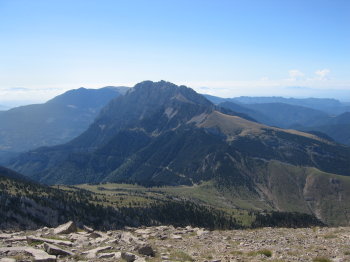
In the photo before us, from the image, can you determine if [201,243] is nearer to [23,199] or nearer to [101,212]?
[23,199]

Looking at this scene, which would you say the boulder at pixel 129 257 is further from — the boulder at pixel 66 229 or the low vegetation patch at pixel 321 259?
the boulder at pixel 66 229

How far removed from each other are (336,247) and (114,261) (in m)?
23.1

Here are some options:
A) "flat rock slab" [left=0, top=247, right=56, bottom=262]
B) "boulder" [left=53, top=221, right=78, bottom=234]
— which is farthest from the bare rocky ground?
"boulder" [left=53, top=221, right=78, bottom=234]

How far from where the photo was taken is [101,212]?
647 ft

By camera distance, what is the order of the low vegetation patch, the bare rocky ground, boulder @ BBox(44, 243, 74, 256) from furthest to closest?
1. boulder @ BBox(44, 243, 74, 256)
2. the bare rocky ground
3. the low vegetation patch

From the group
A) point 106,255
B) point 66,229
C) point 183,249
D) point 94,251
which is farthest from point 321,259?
point 66,229

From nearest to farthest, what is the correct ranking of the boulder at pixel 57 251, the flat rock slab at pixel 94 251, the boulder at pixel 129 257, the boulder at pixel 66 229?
the boulder at pixel 129 257, the boulder at pixel 57 251, the flat rock slab at pixel 94 251, the boulder at pixel 66 229

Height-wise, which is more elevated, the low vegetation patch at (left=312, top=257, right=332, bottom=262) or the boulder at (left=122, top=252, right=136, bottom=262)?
the low vegetation patch at (left=312, top=257, right=332, bottom=262)

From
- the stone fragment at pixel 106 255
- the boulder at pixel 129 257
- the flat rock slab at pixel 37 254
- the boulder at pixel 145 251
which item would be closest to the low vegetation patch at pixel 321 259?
the boulder at pixel 145 251

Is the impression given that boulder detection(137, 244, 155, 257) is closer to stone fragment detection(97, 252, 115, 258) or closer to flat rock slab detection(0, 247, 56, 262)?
stone fragment detection(97, 252, 115, 258)

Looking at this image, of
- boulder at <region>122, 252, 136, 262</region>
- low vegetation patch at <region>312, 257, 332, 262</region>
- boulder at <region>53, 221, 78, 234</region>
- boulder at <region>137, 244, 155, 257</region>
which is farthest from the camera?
boulder at <region>53, 221, 78, 234</region>

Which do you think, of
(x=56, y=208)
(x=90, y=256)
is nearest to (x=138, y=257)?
(x=90, y=256)

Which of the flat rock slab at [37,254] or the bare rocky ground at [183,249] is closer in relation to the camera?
the flat rock slab at [37,254]

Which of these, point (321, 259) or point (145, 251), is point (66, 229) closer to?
point (145, 251)
